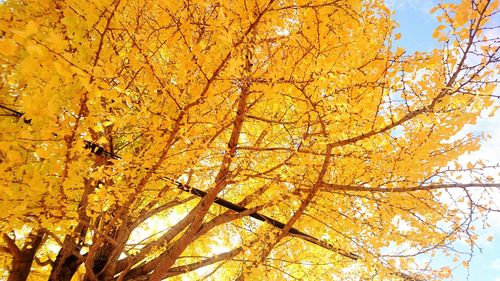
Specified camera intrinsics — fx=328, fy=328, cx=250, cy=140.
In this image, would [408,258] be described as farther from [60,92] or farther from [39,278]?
[39,278]

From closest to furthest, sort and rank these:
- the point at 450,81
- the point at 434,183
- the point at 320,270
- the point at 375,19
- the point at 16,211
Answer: the point at 16,211 < the point at 450,81 < the point at 434,183 < the point at 375,19 < the point at 320,270

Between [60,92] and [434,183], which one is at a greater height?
[434,183]

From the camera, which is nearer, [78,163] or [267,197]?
[78,163]

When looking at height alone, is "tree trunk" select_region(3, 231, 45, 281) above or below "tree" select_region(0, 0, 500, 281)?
below

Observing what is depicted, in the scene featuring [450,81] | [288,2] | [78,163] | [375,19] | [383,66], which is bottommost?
[78,163]

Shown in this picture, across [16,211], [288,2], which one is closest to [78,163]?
[16,211]

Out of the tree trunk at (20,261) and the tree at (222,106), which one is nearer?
the tree at (222,106)

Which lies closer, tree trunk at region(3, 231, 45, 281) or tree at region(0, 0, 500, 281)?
tree at region(0, 0, 500, 281)

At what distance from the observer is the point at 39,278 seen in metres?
5.64

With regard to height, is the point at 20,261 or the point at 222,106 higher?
the point at 222,106

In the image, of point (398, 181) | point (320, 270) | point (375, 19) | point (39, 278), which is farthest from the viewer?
point (39, 278)

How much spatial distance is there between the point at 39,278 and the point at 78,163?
4.50 meters

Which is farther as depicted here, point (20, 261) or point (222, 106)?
point (20, 261)

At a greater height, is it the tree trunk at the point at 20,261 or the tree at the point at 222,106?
the tree at the point at 222,106
